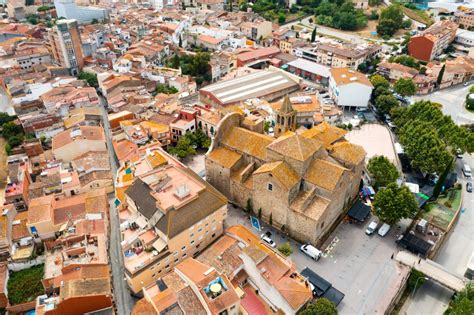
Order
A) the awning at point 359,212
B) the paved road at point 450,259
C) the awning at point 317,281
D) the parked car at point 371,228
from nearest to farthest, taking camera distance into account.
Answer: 1. the awning at point 317,281
2. the paved road at point 450,259
3. the parked car at point 371,228
4. the awning at point 359,212

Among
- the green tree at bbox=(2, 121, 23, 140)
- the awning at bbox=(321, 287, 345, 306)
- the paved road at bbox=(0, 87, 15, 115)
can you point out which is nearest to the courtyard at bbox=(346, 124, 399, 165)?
the awning at bbox=(321, 287, 345, 306)

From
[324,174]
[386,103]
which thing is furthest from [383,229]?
[386,103]

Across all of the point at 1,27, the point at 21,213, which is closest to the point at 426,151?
the point at 21,213

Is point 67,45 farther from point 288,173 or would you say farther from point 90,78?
point 288,173

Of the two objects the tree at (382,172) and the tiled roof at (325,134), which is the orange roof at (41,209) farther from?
the tree at (382,172)

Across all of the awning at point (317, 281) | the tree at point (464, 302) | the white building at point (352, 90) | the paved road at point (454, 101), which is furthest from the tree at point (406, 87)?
the awning at point (317, 281)

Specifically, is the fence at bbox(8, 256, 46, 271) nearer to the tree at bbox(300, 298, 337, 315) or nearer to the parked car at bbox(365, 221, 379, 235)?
the tree at bbox(300, 298, 337, 315)
